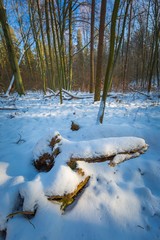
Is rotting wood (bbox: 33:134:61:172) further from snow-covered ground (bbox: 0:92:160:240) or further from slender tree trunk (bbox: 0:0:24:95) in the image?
slender tree trunk (bbox: 0:0:24:95)

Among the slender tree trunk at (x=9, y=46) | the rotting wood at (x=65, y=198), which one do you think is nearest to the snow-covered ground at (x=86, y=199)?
the rotting wood at (x=65, y=198)

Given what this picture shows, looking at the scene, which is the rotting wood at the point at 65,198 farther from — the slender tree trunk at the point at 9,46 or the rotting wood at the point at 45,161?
the slender tree trunk at the point at 9,46

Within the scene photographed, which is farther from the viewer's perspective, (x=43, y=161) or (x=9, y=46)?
(x=9, y=46)

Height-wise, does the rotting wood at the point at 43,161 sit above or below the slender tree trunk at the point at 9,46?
below

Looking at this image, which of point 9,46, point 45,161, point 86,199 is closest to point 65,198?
point 86,199

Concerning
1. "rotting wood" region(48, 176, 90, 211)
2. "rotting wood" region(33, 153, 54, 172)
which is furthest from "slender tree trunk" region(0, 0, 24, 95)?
"rotting wood" region(48, 176, 90, 211)

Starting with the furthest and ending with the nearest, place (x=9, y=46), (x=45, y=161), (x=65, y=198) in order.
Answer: (x=9, y=46), (x=45, y=161), (x=65, y=198)

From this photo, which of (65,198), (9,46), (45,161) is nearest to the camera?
(65,198)

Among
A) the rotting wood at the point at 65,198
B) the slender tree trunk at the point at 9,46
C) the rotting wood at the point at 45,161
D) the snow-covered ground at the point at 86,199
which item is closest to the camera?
the snow-covered ground at the point at 86,199

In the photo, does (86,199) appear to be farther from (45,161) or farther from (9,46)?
(9,46)

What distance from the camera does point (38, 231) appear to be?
1137 millimetres

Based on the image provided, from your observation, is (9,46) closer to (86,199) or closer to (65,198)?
(65,198)

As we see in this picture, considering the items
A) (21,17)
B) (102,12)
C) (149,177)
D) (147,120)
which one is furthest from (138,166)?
(21,17)

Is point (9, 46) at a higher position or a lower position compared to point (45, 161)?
higher
